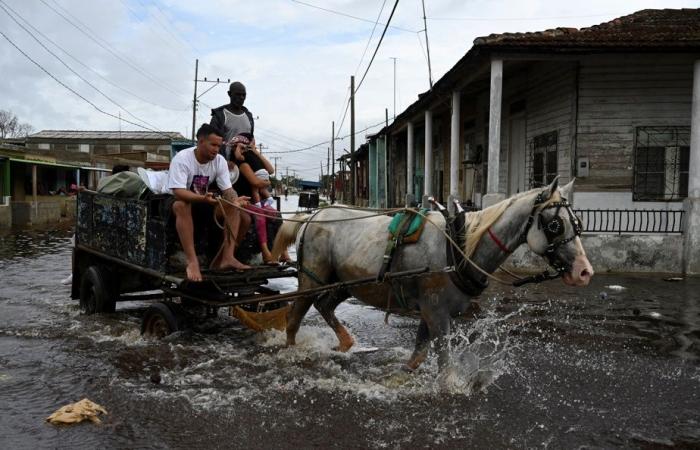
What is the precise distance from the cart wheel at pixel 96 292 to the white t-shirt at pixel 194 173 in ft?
7.12

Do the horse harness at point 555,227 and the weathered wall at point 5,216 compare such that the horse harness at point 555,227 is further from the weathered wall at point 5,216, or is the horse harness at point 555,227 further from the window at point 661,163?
the weathered wall at point 5,216

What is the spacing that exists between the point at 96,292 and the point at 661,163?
463 inches

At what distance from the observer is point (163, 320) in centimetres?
588

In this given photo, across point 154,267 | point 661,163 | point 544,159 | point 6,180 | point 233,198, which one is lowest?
point 154,267

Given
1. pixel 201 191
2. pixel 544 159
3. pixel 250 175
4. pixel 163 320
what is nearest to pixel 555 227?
pixel 201 191

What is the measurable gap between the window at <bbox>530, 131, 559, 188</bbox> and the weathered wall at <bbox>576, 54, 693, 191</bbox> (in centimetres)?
88

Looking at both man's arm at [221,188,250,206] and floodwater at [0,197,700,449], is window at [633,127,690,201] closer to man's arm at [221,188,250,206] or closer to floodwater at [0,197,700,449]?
floodwater at [0,197,700,449]

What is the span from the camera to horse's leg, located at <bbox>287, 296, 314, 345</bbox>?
5.71 metres

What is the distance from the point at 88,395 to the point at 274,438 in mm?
1823

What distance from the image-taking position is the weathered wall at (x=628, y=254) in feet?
37.2

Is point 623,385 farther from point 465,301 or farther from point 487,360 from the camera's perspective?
point 465,301

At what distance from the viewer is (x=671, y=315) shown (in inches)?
300

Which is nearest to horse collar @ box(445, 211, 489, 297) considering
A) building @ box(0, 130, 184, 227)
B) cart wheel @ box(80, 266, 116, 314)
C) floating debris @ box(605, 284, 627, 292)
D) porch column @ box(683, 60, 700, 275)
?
cart wheel @ box(80, 266, 116, 314)

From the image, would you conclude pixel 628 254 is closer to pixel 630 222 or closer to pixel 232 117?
pixel 630 222
